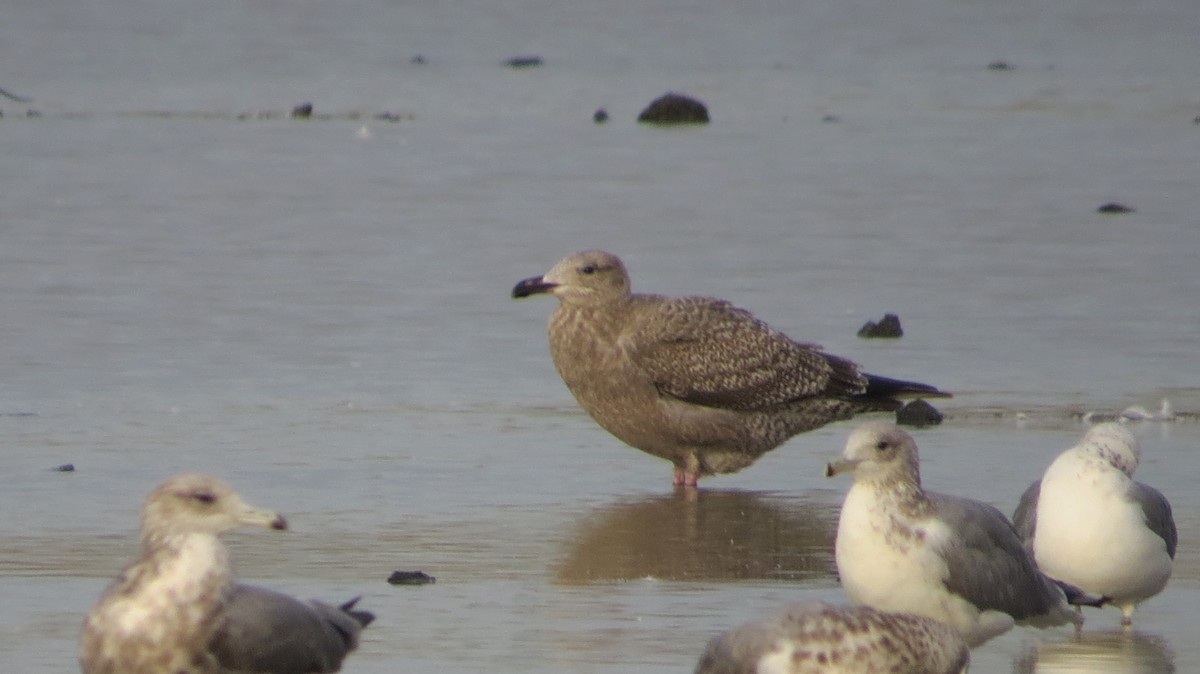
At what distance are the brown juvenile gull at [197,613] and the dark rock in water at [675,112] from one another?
14.7 meters

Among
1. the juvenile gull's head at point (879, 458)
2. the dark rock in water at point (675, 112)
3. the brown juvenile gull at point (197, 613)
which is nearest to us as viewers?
the brown juvenile gull at point (197, 613)

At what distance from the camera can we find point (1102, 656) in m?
7.38

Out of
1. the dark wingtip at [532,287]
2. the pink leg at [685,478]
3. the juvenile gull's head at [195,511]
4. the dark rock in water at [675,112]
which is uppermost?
the dark rock in water at [675,112]

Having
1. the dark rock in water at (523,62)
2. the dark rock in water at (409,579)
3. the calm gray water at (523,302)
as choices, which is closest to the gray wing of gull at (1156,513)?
the calm gray water at (523,302)

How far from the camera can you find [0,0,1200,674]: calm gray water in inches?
323

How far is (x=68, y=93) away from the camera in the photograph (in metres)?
22.6

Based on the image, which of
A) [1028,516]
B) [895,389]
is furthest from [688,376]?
[1028,516]

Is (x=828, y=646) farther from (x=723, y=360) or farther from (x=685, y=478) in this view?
(x=723, y=360)

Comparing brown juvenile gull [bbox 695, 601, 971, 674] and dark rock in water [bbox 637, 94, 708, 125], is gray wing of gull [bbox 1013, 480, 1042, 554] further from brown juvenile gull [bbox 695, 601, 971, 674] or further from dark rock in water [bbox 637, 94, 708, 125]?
dark rock in water [bbox 637, 94, 708, 125]

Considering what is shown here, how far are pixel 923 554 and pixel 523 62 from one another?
18.8m

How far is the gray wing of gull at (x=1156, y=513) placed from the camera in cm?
789

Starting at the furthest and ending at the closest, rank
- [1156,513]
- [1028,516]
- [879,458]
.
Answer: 1. [1028,516]
2. [1156,513]
3. [879,458]

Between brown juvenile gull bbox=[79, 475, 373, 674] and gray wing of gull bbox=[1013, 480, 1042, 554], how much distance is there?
8.24 feet

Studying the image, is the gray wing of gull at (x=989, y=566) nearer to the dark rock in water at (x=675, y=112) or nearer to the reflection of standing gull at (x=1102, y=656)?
the reflection of standing gull at (x=1102, y=656)
